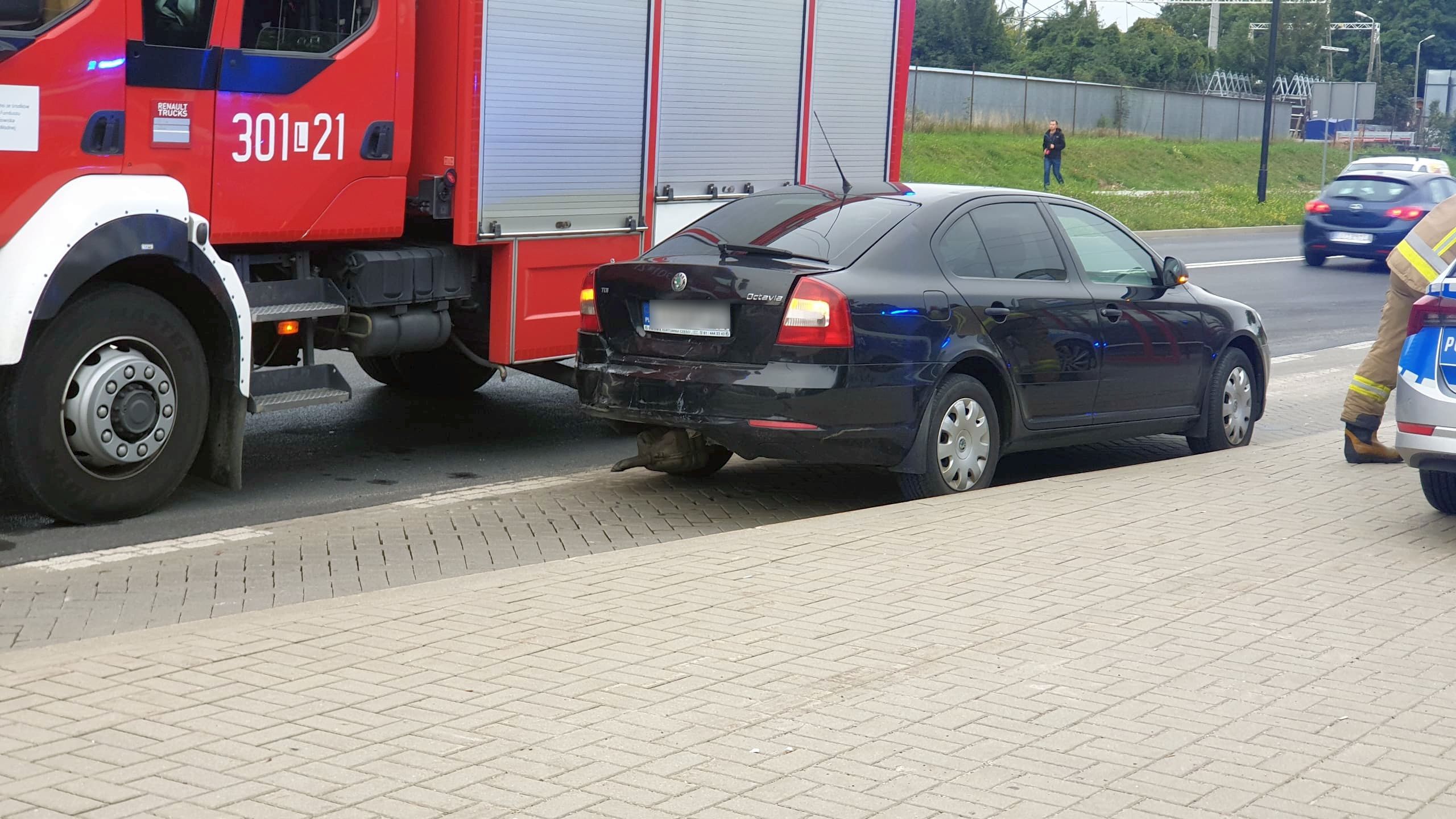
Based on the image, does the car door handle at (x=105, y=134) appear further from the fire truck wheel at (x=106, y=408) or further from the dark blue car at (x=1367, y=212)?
the dark blue car at (x=1367, y=212)

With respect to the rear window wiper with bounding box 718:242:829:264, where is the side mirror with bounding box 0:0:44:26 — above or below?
above

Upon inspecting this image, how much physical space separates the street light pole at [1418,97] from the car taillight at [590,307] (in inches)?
2913

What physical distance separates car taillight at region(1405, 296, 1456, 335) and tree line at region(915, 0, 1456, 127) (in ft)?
179

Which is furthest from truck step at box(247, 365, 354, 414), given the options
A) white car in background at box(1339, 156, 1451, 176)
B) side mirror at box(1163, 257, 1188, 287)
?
white car in background at box(1339, 156, 1451, 176)

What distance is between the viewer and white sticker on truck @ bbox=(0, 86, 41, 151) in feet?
21.6

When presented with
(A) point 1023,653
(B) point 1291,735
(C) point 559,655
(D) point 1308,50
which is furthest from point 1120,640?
(D) point 1308,50

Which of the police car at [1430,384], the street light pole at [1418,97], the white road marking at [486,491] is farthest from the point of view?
the street light pole at [1418,97]

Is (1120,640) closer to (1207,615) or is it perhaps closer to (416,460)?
(1207,615)

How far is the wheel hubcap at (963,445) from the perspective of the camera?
775 cm

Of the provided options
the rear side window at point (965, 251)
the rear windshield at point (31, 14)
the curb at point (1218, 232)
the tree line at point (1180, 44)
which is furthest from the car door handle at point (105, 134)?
the tree line at point (1180, 44)

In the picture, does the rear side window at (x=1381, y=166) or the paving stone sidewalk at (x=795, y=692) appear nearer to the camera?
the paving stone sidewalk at (x=795, y=692)

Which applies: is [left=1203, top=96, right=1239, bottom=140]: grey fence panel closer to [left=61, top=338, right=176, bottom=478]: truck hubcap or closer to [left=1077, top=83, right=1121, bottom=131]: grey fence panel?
[left=1077, top=83, right=1121, bottom=131]: grey fence panel

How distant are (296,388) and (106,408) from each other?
3.69 ft

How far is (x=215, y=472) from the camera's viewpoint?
7645mm
